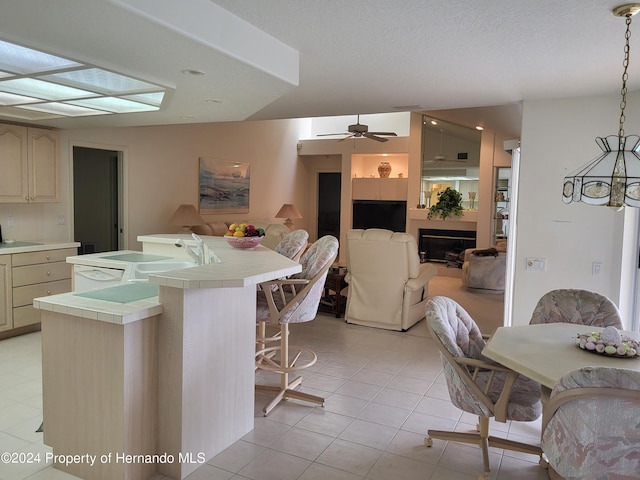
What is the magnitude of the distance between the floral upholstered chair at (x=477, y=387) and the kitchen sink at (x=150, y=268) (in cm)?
218

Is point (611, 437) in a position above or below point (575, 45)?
below

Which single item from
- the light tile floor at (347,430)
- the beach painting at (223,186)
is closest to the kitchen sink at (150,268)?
the light tile floor at (347,430)

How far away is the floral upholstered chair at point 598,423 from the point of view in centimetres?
167

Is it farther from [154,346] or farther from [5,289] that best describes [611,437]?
[5,289]

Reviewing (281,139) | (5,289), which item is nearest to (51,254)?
(5,289)

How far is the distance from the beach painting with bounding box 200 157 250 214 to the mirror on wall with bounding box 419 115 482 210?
3.70m

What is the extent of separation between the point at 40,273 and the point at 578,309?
5048 millimetres

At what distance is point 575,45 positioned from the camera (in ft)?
8.93

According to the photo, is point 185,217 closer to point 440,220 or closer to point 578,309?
point 440,220

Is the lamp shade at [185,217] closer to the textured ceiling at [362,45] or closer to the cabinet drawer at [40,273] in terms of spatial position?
the cabinet drawer at [40,273]

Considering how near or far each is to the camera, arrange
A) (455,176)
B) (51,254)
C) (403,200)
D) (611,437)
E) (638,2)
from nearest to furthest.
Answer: (611,437) → (638,2) → (51,254) → (455,176) → (403,200)

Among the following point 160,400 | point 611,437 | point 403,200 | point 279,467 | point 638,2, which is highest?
point 638,2

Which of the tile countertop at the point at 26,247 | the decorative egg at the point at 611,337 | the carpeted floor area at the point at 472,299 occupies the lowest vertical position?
the carpeted floor area at the point at 472,299

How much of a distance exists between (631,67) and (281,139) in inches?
319
